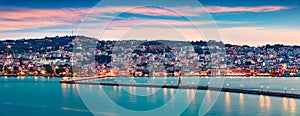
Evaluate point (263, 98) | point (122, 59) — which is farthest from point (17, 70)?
point (263, 98)

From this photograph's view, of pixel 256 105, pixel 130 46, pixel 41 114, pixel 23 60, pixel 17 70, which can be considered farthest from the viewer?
pixel 23 60

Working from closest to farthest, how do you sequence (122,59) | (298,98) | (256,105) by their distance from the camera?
1. (256,105)
2. (298,98)
3. (122,59)

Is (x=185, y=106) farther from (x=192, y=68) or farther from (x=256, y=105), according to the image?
(x=192, y=68)

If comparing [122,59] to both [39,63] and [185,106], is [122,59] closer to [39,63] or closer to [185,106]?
[39,63]

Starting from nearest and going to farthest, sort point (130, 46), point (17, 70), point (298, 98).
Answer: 1. point (298, 98)
2. point (130, 46)
3. point (17, 70)

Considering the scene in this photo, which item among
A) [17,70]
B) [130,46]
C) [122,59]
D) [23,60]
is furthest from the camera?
[23,60]

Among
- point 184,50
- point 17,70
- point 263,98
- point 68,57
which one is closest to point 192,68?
point 184,50

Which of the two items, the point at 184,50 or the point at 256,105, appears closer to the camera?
the point at 256,105

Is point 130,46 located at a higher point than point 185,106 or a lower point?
higher

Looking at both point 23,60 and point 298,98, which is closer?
point 298,98
